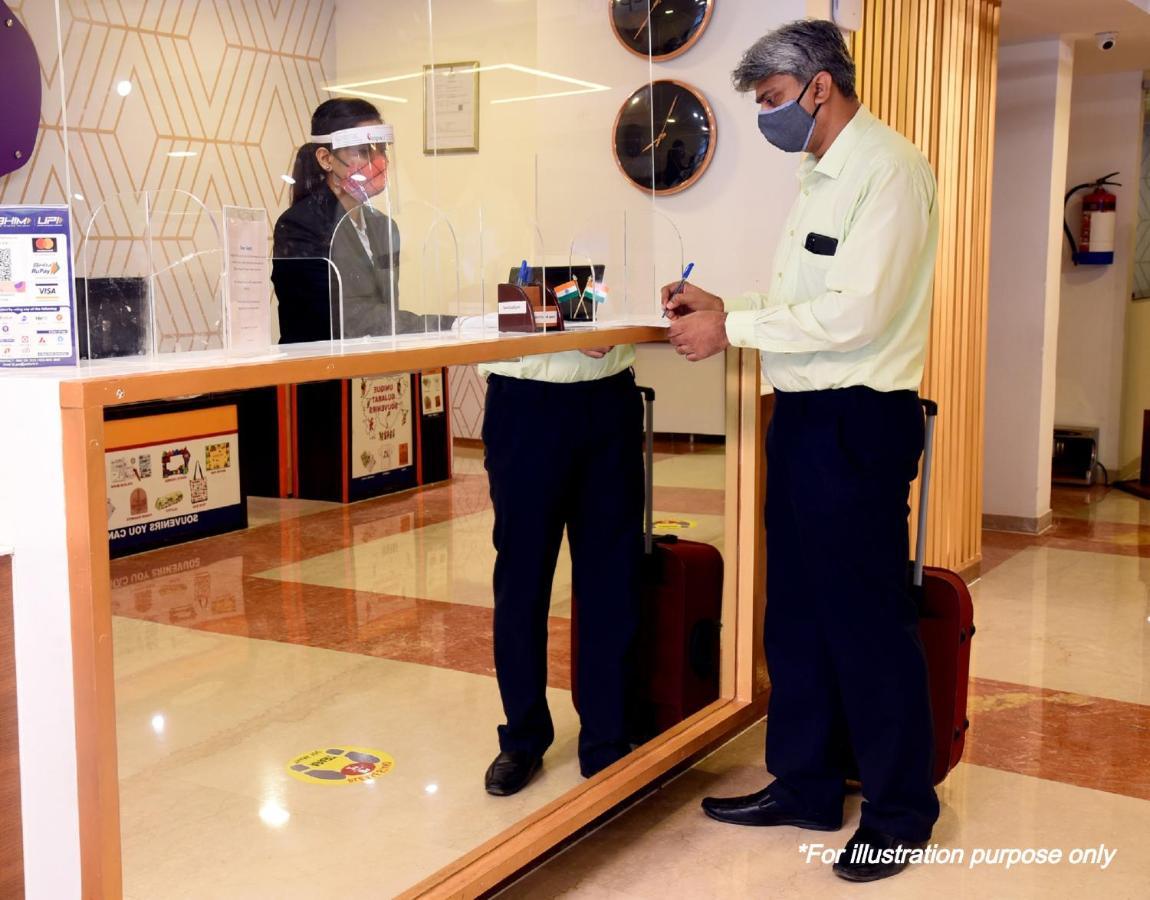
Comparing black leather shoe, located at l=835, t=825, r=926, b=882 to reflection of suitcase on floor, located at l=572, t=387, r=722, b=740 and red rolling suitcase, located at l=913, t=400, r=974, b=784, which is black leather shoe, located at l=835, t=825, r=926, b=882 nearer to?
red rolling suitcase, located at l=913, t=400, r=974, b=784

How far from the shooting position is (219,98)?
2.26m

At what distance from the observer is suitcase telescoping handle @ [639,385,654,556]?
10.3ft

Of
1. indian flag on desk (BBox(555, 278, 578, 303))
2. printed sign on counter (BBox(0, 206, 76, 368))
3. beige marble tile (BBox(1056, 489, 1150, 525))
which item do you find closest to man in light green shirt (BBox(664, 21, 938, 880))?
indian flag on desk (BBox(555, 278, 578, 303))

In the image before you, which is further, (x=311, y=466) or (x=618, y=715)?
(x=311, y=466)

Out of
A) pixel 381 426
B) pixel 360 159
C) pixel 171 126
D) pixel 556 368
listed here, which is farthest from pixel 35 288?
pixel 381 426

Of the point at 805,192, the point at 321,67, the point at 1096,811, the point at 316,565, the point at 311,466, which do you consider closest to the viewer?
the point at 321,67

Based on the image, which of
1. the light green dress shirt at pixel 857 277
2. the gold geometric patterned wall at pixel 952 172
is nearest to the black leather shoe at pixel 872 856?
the light green dress shirt at pixel 857 277

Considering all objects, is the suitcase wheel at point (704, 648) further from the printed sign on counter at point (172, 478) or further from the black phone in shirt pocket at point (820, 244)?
the printed sign on counter at point (172, 478)

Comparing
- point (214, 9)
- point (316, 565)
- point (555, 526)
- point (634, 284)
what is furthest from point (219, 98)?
point (316, 565)

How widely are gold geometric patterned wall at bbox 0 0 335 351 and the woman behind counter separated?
1.8 inches

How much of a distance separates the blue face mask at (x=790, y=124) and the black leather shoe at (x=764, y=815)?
1.51m

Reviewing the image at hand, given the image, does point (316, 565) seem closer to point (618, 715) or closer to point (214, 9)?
point (618, 715)

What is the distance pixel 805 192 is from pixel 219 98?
127 cm

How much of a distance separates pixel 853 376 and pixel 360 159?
1.11m
